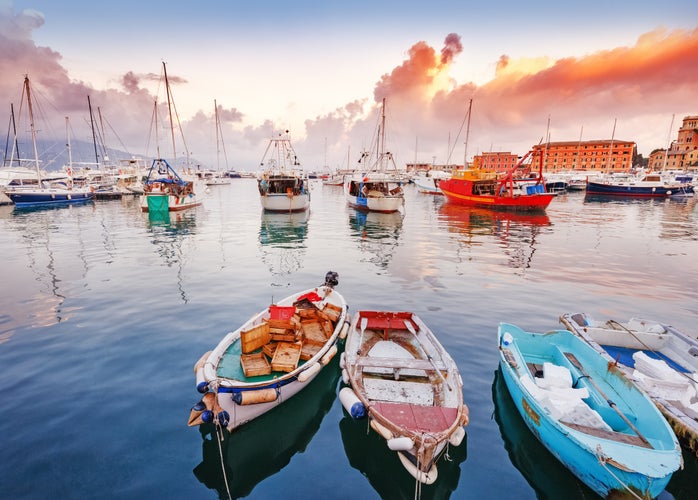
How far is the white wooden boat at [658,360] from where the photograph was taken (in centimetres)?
650

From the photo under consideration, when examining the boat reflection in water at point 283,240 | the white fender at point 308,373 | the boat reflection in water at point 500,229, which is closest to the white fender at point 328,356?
the white fender at point 308,373

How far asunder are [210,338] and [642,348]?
13573 mm

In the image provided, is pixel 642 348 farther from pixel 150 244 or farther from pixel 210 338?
pixel 150 244

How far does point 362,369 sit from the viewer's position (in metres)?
8.26

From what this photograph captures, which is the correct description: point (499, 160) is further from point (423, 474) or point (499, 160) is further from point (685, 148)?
point (423, 474)

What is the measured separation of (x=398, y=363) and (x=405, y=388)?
1.95ft

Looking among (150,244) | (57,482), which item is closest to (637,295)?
(57,482)

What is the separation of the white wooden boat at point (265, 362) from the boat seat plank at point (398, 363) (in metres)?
0.93

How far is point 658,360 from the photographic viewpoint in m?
8.36

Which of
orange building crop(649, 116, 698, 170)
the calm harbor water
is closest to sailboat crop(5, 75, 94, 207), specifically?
the calm harbor water

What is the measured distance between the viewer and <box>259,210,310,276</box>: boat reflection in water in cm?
2045

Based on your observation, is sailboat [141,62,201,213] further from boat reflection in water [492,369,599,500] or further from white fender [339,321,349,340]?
boat reflection in water [492,369,599,500]

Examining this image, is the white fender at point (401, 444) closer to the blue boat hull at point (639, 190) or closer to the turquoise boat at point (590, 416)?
the turquoise boat at point (590, 416)

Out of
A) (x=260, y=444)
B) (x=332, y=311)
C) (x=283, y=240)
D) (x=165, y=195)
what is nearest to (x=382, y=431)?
(x=260, y=444)
